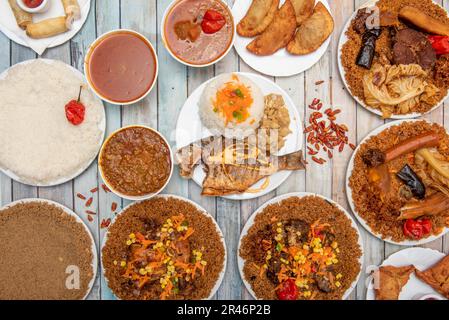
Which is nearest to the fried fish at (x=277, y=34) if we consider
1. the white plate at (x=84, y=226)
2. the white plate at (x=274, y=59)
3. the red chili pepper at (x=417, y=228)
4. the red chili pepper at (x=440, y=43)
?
the white plate at (x=274, y=59)

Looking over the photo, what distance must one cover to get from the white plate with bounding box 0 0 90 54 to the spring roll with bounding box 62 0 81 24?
5 cm

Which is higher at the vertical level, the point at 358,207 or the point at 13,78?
the point at 13,78

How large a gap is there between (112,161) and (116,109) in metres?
0.54

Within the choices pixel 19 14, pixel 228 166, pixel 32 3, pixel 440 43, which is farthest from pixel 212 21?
pixel 440 43

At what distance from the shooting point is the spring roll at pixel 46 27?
3424 mm

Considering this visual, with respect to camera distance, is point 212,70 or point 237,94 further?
point 212,70

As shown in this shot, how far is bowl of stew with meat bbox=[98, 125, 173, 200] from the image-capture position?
3268 mm

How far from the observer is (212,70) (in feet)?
11.8

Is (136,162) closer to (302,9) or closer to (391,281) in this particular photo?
(302,9)

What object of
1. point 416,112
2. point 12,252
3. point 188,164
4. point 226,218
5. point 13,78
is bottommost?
point 12,252

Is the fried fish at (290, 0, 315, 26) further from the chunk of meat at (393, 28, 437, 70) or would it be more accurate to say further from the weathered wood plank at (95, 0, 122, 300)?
the weathered wood plank at (95, 0, 122, 300)

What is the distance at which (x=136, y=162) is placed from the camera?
3.27 metres

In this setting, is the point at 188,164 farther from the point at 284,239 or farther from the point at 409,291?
the point at 409,291
